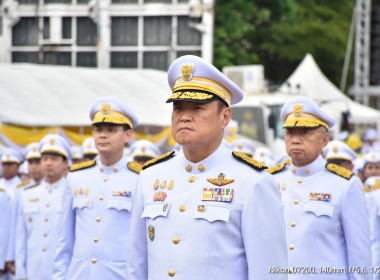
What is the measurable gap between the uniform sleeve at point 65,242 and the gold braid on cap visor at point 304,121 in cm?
185

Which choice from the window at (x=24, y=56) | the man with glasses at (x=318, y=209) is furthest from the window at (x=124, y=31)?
the man with glasses at (x=318, y=209)

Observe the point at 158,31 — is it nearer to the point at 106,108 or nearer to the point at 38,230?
the point at 38,230

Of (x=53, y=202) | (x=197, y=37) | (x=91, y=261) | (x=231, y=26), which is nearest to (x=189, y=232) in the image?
(x=91, y=261)

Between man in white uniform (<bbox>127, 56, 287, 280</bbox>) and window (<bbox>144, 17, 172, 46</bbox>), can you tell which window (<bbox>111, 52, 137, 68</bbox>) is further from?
man in white uniform (<bbox>127, 56, 287, 280</bbox>)

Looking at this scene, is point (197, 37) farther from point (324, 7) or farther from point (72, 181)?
point (324, 7)

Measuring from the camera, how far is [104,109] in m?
7.65

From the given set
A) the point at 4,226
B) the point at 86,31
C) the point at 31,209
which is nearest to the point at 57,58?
the point at 86,31

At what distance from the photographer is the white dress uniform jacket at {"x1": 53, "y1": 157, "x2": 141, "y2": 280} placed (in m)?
7.30

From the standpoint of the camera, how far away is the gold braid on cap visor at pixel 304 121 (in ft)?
22.9

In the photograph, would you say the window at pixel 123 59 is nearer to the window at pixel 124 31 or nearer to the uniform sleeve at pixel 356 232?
the window at pixel 124 31

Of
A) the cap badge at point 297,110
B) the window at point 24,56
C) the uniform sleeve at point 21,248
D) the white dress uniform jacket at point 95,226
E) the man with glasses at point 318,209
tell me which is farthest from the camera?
the window at point 24,56

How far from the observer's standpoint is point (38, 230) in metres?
9.52

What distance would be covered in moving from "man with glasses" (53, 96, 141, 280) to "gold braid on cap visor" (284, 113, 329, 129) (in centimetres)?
133

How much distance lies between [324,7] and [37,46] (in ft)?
79.2
